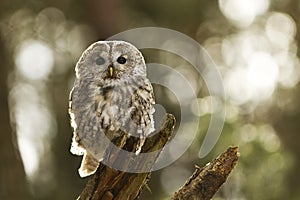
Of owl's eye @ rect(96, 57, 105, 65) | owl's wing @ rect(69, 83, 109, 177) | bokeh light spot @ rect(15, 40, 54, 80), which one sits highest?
bokeh light spot @ rect(15, 40, 54, 80)

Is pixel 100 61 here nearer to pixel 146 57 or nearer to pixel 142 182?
pixel 142 182

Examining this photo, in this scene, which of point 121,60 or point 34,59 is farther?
point 34,59

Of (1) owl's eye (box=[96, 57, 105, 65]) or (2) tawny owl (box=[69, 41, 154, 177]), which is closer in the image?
(2) tawny owl (box=[69, 41, 154, 177])

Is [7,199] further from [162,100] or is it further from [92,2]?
[92,2]

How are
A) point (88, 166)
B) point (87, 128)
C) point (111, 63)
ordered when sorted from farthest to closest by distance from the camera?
point (88, 166) < point (111, 63) < point (87, 128)

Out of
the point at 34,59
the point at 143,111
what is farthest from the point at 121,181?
the point at 34,59

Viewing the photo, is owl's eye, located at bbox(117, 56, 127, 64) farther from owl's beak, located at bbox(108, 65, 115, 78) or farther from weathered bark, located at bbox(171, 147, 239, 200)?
weathered bark, located at bbox(171, 147, 239, 200)

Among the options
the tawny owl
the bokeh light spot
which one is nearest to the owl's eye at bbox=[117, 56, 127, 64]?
the tawny owl
